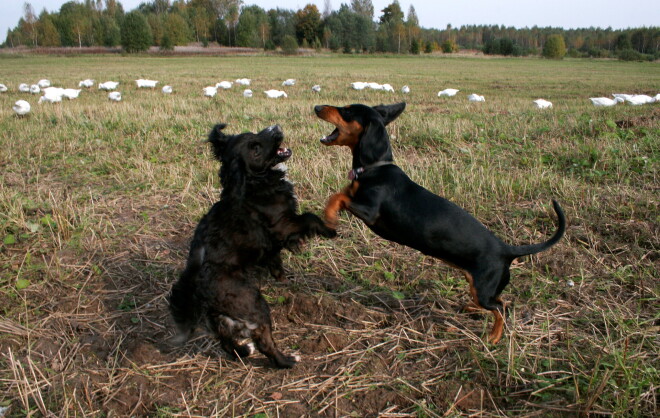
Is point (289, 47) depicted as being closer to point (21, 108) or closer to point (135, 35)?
point (135, 35)

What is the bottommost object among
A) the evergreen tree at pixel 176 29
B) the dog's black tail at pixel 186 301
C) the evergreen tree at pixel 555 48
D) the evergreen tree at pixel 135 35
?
the dog's black tail at pixel 186 301

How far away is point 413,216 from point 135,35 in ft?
245

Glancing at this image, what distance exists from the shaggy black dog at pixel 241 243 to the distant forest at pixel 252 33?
219 ft

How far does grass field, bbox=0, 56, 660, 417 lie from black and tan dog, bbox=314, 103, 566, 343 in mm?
423

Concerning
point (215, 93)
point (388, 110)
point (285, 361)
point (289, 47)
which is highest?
point (289, 47)

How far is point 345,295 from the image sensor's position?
3.93 meters

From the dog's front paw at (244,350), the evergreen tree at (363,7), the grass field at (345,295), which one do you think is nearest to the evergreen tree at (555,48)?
the evergreen tree at (363,7)

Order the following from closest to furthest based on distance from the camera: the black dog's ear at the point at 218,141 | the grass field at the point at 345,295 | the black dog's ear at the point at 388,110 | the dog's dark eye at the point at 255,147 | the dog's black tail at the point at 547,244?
the grass field at the point at 345,295, the dog's black tail at the point at 547,244, the dog's dark eye at the point at 255,147, the black dog's ear at the point at 218,141, the black dog's ear at the point at 388,110

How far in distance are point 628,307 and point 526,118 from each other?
22.5 feet

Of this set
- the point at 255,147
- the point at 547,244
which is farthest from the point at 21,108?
the point at 547,244

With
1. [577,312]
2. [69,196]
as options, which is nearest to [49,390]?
[69,196]

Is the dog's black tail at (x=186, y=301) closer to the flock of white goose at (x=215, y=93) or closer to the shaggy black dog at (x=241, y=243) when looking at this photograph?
the shaggy black dog at (x=241, y=243)

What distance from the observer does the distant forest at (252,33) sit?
72438 mm

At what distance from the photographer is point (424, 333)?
340cm
